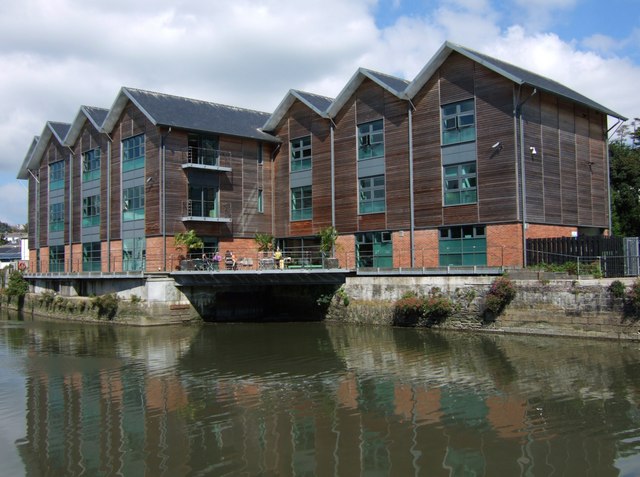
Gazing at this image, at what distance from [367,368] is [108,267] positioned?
2503 cm

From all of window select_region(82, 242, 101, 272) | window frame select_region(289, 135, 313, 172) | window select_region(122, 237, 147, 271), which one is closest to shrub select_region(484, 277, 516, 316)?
window frame select_region(289, 135, 313, 172)

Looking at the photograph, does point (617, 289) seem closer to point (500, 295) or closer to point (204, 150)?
point (500, 295)

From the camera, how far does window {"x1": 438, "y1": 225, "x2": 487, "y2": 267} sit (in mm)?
28078

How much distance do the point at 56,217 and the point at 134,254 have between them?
12.6 meters

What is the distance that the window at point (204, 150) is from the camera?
35.5 meters

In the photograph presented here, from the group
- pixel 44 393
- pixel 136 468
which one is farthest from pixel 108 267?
pixel 136 468

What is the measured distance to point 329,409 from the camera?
42.5ft

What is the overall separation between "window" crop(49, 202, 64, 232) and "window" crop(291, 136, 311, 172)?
18.4 m

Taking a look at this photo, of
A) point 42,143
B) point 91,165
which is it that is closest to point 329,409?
point 91,165

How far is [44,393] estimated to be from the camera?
1528 cm

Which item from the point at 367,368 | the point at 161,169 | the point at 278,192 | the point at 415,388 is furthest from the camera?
the point at 278,192

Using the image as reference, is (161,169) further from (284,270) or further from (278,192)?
(284,270)

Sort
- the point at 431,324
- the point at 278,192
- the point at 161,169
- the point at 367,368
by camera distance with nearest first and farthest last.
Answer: the point at 367,368 < the point at 431,324 < the point at 161,169 < the point at 278,192

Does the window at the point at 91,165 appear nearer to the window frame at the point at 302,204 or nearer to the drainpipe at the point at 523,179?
the window frame at the point at 302,204
